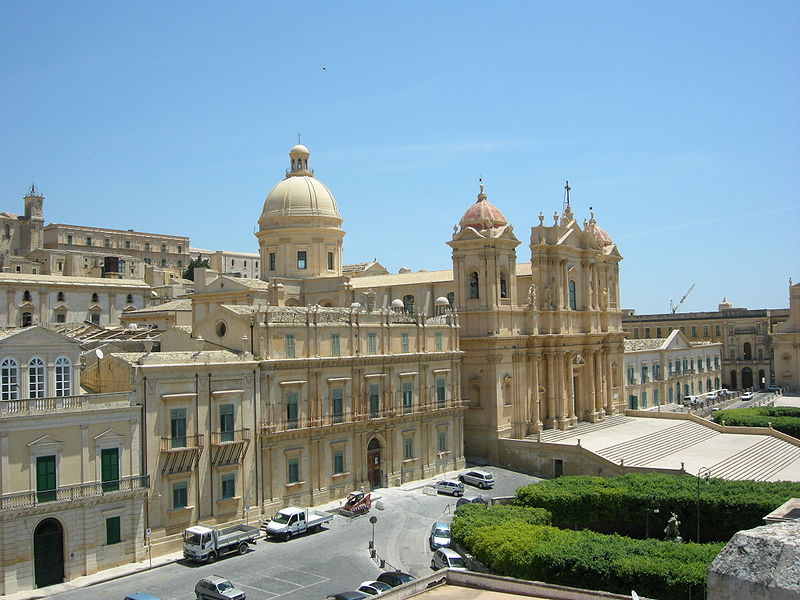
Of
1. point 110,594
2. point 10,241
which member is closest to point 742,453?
point 110,594

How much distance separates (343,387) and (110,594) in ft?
59.5

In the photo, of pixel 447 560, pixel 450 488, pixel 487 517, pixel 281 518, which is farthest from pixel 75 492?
pixel 450 488

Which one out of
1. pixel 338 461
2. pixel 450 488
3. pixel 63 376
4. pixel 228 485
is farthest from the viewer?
pixel 450 488

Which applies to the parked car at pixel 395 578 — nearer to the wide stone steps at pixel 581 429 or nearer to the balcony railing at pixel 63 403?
the balcony railing at pixel 63 403

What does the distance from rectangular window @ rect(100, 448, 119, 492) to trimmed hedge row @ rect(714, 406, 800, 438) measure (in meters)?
49.9

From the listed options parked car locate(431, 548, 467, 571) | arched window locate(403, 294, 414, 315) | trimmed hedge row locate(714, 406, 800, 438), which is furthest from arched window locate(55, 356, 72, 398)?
trimmed hedge row locate(714, 406, 800, 438)

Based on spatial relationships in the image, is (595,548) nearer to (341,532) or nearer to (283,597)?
(283,597)

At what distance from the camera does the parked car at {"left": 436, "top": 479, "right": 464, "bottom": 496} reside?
46.2m

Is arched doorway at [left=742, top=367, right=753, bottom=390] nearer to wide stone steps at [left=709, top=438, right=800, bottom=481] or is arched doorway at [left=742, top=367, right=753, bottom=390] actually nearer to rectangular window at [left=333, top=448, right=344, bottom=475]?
wide stone steps at [left=709, top=438, right=800, bottom=481]

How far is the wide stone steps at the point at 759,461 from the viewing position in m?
48.2

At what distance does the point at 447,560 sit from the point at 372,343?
17.5 metres

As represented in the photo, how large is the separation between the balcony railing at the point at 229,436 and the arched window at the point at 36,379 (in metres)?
8.10

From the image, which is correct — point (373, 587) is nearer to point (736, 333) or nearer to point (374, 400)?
point (374, 400)

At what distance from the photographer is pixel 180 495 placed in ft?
118
